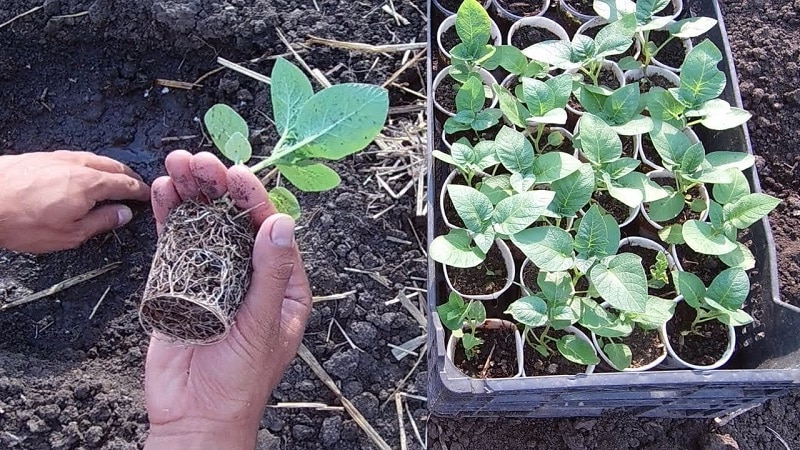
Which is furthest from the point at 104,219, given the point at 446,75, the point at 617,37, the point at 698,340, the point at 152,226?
the point at 698,340

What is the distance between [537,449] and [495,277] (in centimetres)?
46

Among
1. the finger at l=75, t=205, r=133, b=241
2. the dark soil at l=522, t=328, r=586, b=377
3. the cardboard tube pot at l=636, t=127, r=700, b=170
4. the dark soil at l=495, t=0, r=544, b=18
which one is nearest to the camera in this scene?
the dark soil at l=522, t=328, r=586, b=377

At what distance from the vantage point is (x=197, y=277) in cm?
113

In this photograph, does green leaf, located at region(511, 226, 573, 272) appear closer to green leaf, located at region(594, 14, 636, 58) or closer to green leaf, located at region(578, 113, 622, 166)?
green leaf, located at region(578, 113, 622, 166)

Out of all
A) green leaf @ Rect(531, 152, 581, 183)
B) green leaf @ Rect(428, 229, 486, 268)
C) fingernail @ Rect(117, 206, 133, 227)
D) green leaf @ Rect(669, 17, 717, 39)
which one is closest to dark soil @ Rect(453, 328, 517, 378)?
green leaf @ Rect(428, 229, 486, 268)

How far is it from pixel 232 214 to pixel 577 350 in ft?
2.32

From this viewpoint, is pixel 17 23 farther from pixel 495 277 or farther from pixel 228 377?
pixel 495 277

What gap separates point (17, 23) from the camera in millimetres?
1823

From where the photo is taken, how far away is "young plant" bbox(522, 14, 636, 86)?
1359 mm

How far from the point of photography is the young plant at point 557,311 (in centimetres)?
118

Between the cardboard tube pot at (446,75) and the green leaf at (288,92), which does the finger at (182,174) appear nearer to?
the green leaf at (288,92)

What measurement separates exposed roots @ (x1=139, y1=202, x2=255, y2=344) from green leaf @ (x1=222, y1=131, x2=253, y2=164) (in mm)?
105

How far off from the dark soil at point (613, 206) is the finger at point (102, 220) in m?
1.12

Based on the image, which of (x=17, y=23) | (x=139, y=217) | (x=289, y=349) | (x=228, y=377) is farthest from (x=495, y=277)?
(x=17, y=23)
